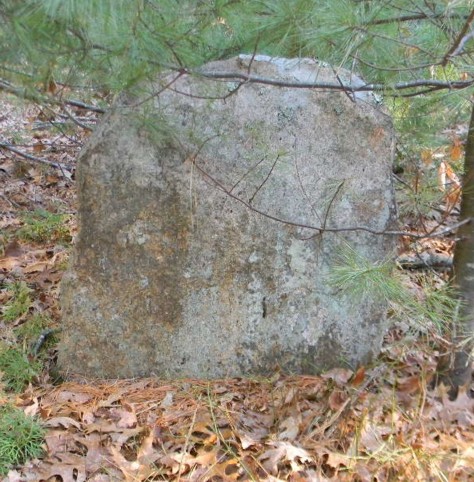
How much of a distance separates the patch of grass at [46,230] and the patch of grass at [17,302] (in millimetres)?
730

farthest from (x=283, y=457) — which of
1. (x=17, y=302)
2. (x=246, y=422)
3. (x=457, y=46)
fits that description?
(x=17, y=302)

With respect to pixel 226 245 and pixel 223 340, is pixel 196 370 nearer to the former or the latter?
pixel 223 340

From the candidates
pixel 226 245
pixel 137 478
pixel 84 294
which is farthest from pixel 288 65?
pixel 137 478

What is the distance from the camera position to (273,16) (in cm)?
231


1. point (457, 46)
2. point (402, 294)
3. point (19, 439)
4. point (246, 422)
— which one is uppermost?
point (457, 46)

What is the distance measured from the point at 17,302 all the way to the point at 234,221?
5.07ft

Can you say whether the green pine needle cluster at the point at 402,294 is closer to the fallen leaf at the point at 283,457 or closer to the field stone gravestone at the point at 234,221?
the field stone gravestone at the point at 234,221

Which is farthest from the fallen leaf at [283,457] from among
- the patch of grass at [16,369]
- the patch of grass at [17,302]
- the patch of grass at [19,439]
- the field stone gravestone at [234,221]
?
the patch of grass at [17,302]

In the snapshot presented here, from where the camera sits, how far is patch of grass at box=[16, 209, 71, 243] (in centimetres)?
438

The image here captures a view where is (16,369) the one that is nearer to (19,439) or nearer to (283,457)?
(19,439)

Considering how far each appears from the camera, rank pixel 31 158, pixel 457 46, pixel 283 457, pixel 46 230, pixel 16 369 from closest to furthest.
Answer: pixel 457 46 → pixel 283 457 → pixel 16 369 → pixel 46 230 → pixel 31 158

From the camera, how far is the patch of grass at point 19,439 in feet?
7.59

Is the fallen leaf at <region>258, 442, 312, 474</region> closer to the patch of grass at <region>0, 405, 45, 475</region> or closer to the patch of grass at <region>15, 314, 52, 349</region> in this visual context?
the patch of grass at <region>0, 405, 45, 475</region>

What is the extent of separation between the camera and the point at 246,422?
2.54 meters
